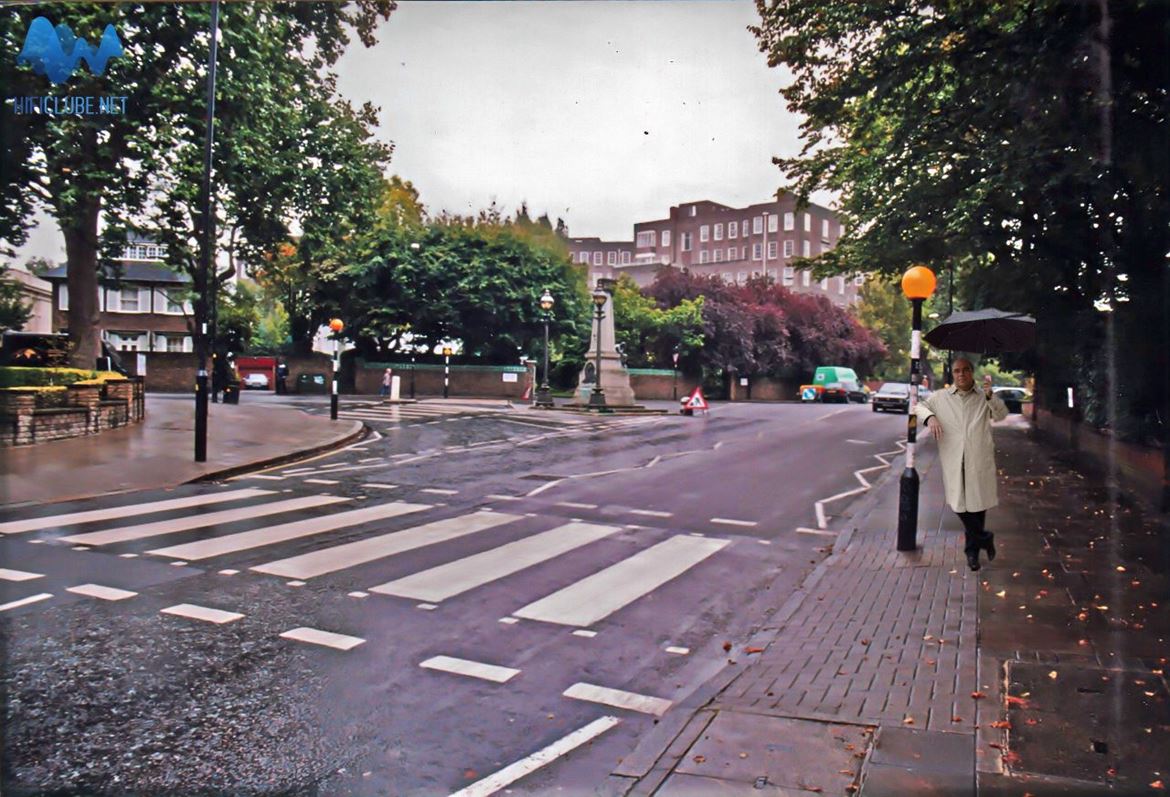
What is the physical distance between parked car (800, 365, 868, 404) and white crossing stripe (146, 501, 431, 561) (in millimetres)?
40071

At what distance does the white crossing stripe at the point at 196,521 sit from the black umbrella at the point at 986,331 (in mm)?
7970

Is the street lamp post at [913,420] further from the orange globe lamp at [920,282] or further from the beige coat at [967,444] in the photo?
the beige coat at [967,444]

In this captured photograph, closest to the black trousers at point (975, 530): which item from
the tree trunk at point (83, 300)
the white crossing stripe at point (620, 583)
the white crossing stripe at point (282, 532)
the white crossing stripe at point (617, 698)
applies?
the white crossing stripe at point (620, 583)

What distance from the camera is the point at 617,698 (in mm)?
4965

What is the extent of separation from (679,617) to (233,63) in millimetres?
15630

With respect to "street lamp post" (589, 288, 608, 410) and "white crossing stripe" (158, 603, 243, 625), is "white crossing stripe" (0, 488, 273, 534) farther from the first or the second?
"street lamp post" (589, 288, 608, 410)

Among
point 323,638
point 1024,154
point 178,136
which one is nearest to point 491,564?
point 323,638

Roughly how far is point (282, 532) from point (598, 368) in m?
25.4

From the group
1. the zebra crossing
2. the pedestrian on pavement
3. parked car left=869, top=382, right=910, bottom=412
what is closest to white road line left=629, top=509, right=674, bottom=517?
the zebra crossing

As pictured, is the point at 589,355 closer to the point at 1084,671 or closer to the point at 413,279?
the point at 413,279

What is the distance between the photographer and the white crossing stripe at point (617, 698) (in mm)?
4816

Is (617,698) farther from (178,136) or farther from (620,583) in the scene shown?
(178,136)

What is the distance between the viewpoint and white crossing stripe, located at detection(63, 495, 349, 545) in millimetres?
8516

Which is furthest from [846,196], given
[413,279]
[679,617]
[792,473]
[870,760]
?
[413,279]
